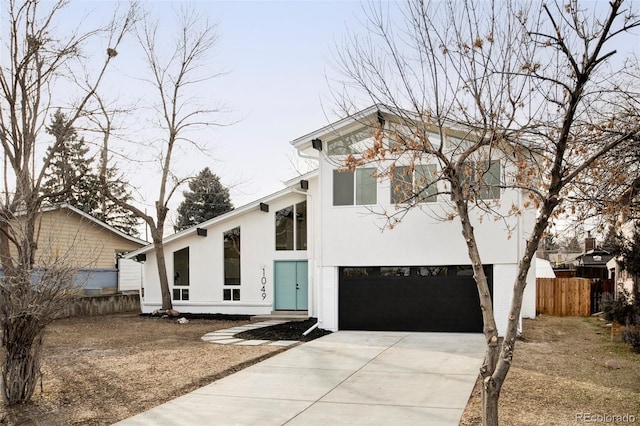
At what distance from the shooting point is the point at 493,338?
5.54 metres

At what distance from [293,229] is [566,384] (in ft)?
38.4

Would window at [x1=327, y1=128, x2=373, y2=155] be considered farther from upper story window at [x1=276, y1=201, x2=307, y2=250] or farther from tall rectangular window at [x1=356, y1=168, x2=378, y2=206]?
upper story window at [x1=276, y1=201, x2=307, y2=250]

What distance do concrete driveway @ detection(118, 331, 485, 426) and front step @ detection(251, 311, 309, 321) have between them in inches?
232

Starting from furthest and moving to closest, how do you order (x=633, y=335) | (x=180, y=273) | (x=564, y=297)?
(x=180, y=273)
(x=564, y=297)
(x=633, y=335)

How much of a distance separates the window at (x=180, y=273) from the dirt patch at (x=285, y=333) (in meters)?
5.32

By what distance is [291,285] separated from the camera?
18.7m

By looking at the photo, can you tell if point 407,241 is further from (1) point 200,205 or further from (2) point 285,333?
(1) point 200,205

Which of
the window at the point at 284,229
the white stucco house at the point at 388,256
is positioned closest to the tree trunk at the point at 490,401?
the white stucco house at the point at 388,256

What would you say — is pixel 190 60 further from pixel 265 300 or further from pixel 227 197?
pixel 227 197

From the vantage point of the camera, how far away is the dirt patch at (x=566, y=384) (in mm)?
6586

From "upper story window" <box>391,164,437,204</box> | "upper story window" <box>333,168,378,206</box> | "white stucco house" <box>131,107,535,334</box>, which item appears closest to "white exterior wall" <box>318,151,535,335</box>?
"white stucco house" <box>131,107,535,334</box>

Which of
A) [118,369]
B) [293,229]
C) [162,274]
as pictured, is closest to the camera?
[118,369]

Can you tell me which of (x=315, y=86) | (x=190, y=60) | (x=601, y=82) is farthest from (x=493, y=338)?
(x=190, y=60)

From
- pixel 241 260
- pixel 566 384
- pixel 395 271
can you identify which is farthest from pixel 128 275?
pixel 566 384
